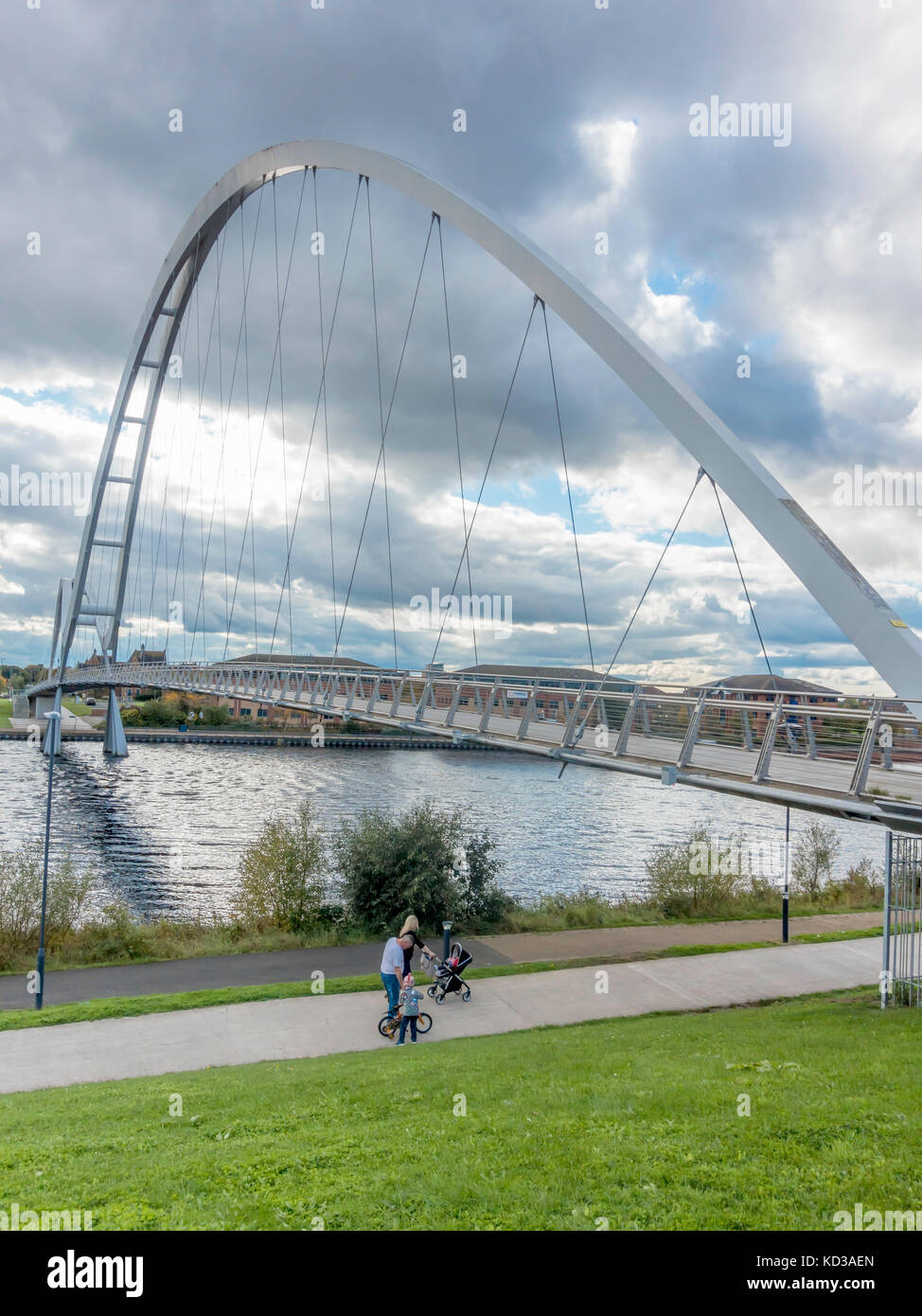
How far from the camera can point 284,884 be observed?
21281 mm

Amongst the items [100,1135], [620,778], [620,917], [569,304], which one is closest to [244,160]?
[569,304]

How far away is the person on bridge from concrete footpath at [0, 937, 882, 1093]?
1.86ft

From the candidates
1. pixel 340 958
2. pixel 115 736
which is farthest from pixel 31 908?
pixel 115 736

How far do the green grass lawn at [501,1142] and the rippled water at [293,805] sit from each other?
19.2 m

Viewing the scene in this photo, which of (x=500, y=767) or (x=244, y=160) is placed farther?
(x=500, y=767)

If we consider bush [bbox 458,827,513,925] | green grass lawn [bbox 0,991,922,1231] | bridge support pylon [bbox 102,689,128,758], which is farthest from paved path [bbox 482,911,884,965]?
bridge support pylon [bbox 102,689,128,758]

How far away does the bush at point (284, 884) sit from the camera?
68.1 ft

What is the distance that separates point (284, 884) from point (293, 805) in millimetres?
27186

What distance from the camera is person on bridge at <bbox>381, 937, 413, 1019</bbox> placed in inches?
420

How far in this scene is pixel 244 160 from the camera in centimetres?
3250

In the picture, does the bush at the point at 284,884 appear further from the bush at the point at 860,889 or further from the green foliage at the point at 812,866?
the bush at the point at 860,889

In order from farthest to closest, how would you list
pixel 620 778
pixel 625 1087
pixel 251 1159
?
pixel 620 778 → pixel 625 1087 → pixel 251 1159
